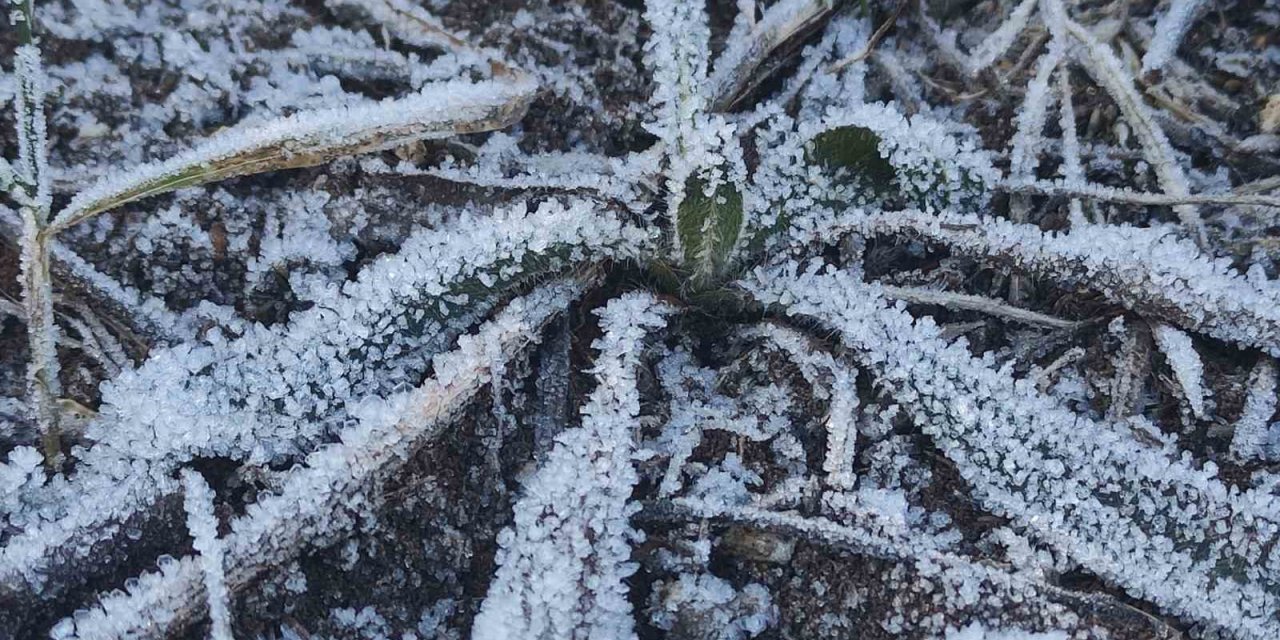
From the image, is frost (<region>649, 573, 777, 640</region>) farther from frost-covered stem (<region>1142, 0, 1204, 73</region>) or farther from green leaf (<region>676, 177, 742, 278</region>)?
frost-covered stem (<region>1142, 0, 1204, 73</region>)

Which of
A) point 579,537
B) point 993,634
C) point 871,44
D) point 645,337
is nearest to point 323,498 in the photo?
point 579,537

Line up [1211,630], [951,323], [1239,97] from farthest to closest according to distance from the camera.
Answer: [1239,97], [951,323], [1211,630]

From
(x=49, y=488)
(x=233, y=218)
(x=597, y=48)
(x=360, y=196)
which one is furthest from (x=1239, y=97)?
(x=49, y=488)

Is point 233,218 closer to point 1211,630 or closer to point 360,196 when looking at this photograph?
point 360,196

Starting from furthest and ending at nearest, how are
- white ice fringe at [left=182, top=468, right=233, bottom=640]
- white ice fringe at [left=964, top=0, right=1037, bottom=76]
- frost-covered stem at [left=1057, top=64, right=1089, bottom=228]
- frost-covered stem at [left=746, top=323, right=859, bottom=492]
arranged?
white ice fringe at [left=964, top=0, right=1037, bottom=76] < frost-covered stem at [left=1057, top=64, right=1089, bottom=228] < frost-covered stem at [left=746, top=323, right=859, bottom=492] < white ice fringe at [left=182, top=468, right=233, bottom=640]

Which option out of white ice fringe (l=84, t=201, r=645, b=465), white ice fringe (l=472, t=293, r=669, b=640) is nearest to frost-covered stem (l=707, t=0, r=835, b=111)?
white ice fringe (l=84, t=201, r=645, b=465)

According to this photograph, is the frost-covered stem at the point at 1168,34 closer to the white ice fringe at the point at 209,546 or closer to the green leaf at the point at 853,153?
the green leaf at the point at 853,153
